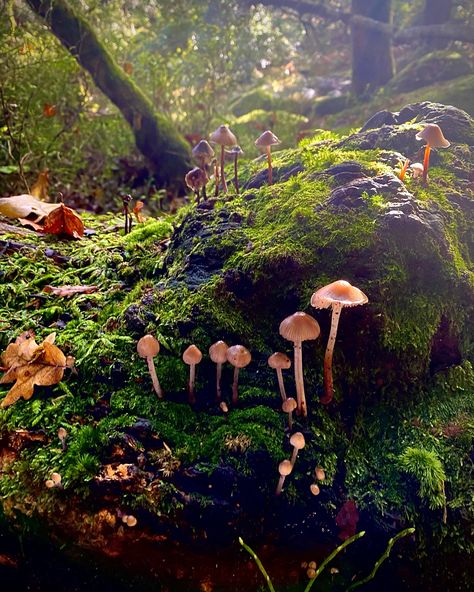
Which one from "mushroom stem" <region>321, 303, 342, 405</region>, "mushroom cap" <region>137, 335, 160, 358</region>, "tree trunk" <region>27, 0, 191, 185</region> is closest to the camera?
"mushroom cap" <region>137, 335, 160, 358</region>

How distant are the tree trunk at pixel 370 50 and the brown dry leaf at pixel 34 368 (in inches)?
408

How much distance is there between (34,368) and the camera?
2.25 m

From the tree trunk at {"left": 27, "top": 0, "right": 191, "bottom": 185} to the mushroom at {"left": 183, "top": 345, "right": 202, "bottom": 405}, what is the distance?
581cm

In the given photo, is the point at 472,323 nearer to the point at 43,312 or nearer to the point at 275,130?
the point at 43,312

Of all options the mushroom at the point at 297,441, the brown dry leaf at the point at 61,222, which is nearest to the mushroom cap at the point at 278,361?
the mushroom at the point at 297,441

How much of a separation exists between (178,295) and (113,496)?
1087mm

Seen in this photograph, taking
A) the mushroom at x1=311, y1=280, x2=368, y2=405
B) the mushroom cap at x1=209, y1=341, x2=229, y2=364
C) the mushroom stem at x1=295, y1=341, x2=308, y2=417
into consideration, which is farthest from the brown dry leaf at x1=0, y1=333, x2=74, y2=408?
the mushroom at x1=311, y1=280, x2=368, y2=405

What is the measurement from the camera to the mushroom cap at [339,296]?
1943mm

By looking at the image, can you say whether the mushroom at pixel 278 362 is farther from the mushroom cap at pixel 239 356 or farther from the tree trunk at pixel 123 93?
the tree trunk at pixel 123 93

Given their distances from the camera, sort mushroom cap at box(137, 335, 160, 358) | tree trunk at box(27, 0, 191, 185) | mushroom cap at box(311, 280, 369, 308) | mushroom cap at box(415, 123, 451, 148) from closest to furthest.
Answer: mushroom cap at box(311, 280, 369, 308) → mushroom cap at box(137, 335, 160, 358) → mushroom cap at box(415, 123, 451, 148) → tree trunk at box(27, 0, 191, 185)

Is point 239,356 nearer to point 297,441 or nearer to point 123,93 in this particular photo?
point 297,441

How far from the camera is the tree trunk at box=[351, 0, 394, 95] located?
10039 millimetres

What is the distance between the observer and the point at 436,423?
2.21m

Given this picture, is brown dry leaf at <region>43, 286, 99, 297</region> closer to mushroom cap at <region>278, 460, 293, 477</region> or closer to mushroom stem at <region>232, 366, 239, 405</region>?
mushroom stem at <region>232, 366, 239, 405</region>
